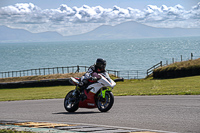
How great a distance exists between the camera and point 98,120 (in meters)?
8.93

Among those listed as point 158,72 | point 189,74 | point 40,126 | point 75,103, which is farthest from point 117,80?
point 40,126

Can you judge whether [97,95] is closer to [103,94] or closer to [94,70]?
[103,94]

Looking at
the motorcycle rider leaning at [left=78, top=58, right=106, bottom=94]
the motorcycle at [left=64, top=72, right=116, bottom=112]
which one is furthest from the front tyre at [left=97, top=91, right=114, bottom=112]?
the motorcycle rider leaning at [left=78, top=58, right=106, bottom=94]

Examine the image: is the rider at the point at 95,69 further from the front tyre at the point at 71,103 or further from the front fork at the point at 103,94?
the front tyre at the point at 71,103

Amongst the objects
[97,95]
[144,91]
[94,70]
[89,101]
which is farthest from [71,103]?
[144,91]

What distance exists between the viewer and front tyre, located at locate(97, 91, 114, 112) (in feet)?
33.1

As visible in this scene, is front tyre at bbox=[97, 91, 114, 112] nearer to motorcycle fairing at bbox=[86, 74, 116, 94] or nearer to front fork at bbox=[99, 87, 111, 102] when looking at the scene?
front fork at bbox=[99, 87, 111, 102]

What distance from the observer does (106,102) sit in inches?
406

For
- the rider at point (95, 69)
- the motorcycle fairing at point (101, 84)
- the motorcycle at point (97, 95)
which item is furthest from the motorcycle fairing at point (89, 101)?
the rider at point (95, 69)

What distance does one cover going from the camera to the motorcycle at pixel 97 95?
10141mm

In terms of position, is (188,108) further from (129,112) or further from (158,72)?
(158,72)

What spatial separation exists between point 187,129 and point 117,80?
32874 mm

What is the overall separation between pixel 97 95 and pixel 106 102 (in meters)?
0.41

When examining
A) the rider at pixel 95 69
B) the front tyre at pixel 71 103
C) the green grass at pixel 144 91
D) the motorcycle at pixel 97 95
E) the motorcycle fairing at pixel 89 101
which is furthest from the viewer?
the green grass at pixel 144 91
